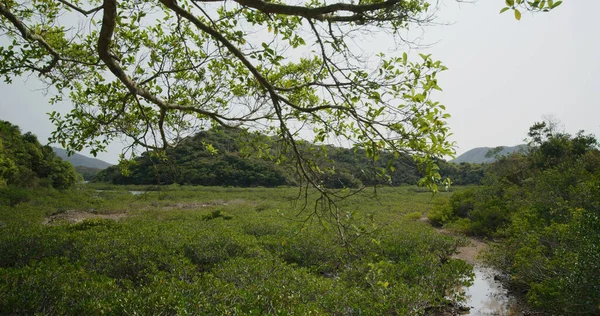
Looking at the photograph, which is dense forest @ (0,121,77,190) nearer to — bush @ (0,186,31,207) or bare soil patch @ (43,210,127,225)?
bush @ (0,186,31,207)

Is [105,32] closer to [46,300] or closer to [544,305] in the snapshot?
[46,300]

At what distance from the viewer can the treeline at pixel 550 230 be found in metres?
5.11

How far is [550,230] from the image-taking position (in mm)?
7375

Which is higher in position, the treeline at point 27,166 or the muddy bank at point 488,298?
the treeline at point 27,166

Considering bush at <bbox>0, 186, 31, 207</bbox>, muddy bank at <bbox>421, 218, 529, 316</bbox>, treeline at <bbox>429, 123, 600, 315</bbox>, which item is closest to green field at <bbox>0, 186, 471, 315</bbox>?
muddy bank at <bbox>421, 218, 529, 316</bbox>

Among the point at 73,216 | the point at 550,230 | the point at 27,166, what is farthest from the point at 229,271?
the point at 27,166

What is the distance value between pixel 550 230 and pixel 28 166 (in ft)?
93.3

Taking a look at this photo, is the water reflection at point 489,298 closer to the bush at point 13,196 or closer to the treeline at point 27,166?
the bush at point 13,196

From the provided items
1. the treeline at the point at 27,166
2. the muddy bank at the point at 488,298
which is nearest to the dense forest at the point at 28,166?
the treeline at the point at 27,166

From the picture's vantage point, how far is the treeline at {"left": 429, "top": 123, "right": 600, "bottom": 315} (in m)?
5.11

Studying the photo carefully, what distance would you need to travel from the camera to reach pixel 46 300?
13.7ft

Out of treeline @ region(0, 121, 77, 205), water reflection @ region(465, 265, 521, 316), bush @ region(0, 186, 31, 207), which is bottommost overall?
water reflection @ region(465, 265, 521, 316)

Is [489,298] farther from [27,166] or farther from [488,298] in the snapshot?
Result: [27,166]

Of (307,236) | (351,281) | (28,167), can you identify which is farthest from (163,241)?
(28,167)
